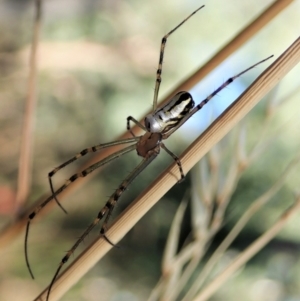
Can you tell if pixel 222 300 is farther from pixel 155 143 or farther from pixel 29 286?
pixel 155 143

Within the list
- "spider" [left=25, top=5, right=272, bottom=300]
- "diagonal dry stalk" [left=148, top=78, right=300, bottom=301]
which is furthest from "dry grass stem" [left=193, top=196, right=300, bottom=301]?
"spider" [left=25, top=5, right=272, bottom=300]

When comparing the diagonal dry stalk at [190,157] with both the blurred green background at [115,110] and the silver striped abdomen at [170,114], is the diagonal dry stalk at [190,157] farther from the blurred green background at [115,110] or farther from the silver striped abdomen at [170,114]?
the blurred green background at [115,110]

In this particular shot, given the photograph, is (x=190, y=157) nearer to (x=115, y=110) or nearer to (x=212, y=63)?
(x=212, y=63)

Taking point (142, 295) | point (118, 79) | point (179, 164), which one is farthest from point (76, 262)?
point (118, 79)

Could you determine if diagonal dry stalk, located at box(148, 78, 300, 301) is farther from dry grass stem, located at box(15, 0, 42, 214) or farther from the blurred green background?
the blurred green background

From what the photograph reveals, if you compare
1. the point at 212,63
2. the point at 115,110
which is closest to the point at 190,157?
the point at 212,63
